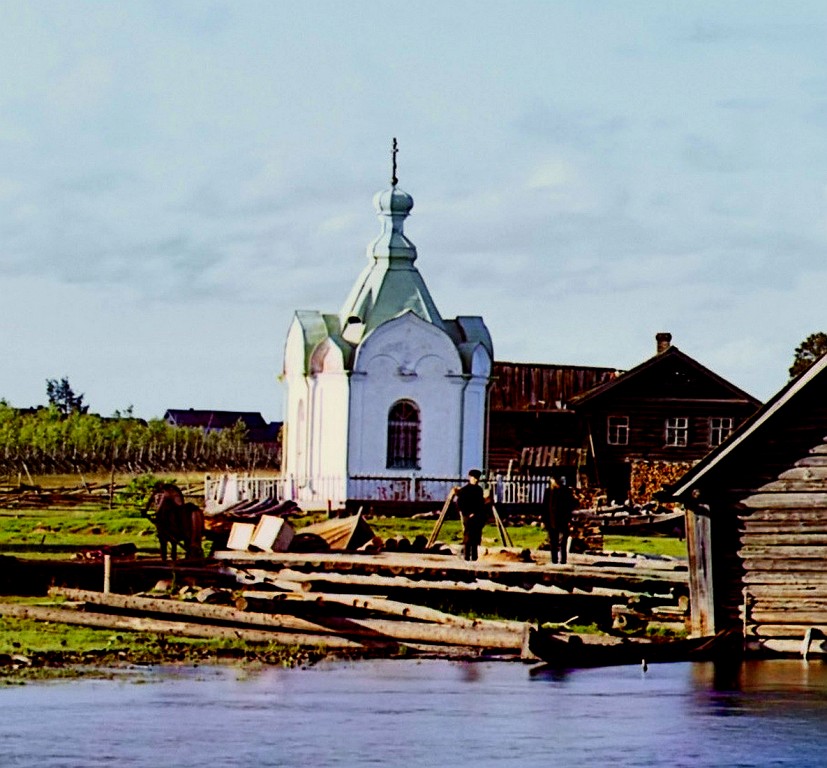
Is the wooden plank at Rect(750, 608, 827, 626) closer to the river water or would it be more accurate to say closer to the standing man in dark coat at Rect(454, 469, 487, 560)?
the river water

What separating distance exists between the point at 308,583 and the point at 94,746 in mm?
11877

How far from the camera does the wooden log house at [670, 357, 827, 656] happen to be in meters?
30.0

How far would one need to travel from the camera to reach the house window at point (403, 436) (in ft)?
196

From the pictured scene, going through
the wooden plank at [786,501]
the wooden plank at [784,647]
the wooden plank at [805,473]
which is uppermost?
the wooden plank at [805,473]

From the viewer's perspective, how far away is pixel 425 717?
24812 millimetres

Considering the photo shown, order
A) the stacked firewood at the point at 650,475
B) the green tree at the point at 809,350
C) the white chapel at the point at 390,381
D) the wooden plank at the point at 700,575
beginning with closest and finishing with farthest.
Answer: the wooden plank at the point at 700,575
the white chapel at the point at 390,381
the stacked firewood at the point at 650,475
the green tree at the point at 809,350

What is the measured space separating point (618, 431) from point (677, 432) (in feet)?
6.02

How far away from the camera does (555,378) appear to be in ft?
251

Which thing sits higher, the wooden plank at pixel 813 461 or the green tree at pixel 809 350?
the green tree at pixel 809 350

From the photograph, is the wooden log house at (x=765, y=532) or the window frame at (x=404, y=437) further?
the window frame at (x=404, y=437)

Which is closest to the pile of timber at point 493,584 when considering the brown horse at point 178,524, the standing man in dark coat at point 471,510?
the standing man in dark coat at point 471,510

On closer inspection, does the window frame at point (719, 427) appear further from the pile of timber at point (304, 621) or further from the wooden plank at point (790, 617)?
the wooden plank at point (790, 617)

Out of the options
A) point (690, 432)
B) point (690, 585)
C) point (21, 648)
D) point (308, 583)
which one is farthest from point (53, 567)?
point (690, 432)

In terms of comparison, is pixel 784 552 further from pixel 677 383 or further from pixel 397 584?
pixel 677 383
